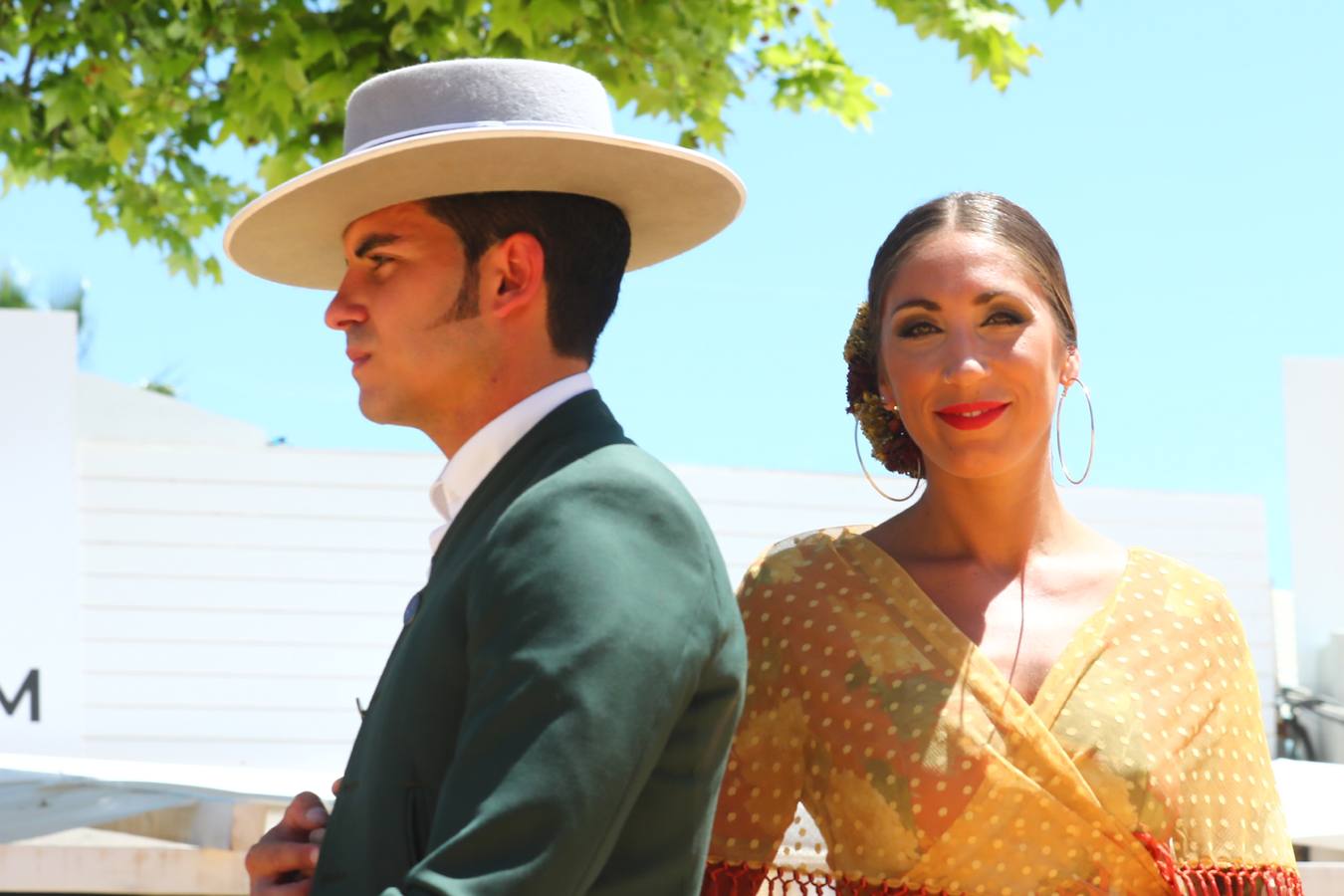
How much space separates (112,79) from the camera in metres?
6.23

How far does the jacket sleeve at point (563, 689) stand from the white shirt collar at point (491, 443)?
0.19 m

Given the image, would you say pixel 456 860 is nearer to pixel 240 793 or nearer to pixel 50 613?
pixel 240 793

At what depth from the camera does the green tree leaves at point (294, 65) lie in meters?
5.39

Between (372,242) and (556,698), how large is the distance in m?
0.63

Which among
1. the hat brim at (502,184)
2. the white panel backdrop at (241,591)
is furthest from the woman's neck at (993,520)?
the white panel backdrop at (241,591)

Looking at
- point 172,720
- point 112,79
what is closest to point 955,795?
point 112,79

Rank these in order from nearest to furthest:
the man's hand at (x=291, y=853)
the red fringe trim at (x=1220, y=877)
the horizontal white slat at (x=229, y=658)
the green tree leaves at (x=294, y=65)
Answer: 1. the man's hand at (x=291, y=853)
2. the red fringe trim at (x=1220, y=877)
3. the green tree leaves at (x=294, y=65)
4. the horizontal white slat at (x=229, y=658)

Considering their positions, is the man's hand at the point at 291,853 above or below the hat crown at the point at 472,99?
below

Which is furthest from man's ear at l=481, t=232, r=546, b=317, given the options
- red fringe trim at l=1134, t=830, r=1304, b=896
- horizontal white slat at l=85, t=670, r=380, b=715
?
horizontal white slat at l=85, t=670, r=380, b=715

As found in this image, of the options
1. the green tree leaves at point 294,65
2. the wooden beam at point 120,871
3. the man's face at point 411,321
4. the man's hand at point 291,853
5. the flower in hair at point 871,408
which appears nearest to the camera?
the man's hand at point 291,853

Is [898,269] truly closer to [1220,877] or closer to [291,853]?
[1220,877]

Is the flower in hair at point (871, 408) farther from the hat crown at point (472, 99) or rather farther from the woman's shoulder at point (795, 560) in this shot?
the hat crown at point (472, 99)

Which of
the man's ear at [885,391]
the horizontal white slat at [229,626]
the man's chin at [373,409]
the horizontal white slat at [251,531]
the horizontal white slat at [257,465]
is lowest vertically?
the man's chin at [373,409]

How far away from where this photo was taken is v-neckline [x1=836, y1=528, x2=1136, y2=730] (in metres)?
2.18
